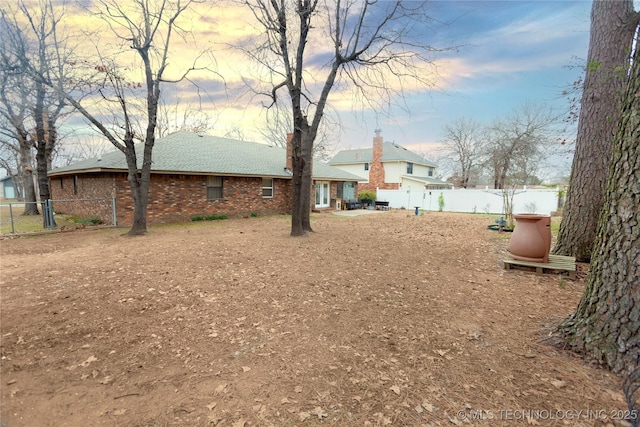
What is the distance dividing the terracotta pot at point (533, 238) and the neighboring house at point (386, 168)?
23048 mm

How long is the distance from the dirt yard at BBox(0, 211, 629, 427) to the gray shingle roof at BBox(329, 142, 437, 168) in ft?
81.7

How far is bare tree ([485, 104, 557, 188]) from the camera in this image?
24.0 metres

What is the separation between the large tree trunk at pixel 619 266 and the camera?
2.38 metres

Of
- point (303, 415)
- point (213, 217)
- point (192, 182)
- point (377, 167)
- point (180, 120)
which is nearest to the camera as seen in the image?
point (303, 415)

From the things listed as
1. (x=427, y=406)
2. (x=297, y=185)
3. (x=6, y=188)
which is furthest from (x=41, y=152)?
(x=6, y=188)

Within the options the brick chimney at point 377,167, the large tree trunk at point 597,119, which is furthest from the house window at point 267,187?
the brick chimney at point 377,167

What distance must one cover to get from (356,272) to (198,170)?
1011 centimetres

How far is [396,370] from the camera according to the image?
264cm

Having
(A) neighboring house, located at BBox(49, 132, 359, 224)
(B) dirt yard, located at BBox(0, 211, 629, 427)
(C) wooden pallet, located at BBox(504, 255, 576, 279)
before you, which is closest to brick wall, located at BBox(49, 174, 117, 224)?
(A) neighboring house, located at BBox(49, 132, 359, 224)

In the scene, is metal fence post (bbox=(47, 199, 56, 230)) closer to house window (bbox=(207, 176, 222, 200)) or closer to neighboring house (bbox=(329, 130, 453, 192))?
house window (bbox=(207, 176, 222, 200))

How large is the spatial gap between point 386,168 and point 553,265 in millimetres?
25200

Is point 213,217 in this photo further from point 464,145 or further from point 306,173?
point 464,145

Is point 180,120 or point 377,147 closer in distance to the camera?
point 180,120

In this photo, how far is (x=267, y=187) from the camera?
1634 centimetres
